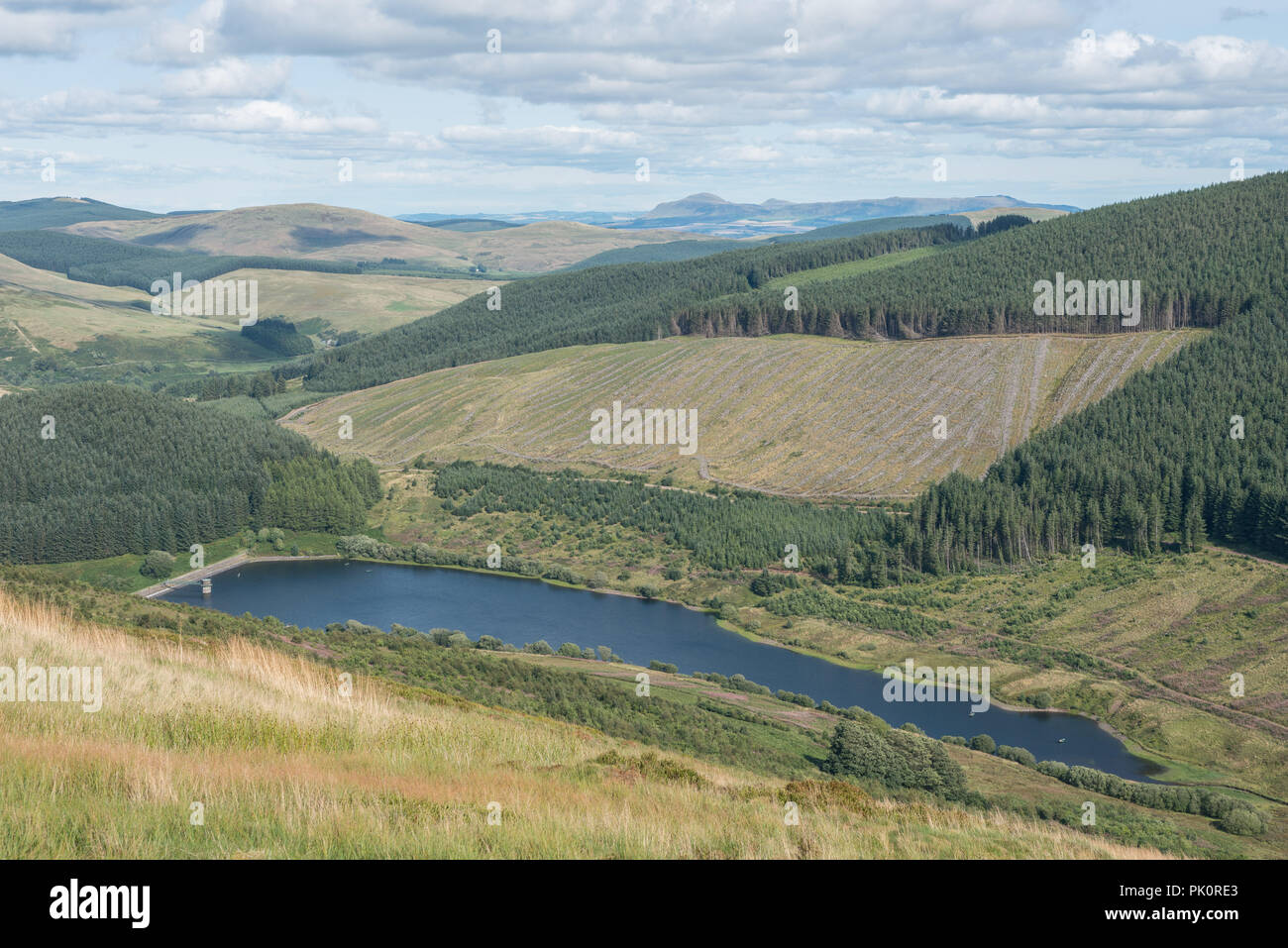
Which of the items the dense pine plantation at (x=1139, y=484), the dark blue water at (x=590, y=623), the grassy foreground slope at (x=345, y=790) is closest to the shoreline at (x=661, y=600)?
the dark blue water at (x=590, y=623)

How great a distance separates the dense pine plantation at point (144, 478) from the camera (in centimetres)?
13700

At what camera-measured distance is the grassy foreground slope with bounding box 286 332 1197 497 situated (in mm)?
152500

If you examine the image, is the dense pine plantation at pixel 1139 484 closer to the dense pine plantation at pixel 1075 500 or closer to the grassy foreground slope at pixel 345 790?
the dense pine plantation at pixel 1075 500

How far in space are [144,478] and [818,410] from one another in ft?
317

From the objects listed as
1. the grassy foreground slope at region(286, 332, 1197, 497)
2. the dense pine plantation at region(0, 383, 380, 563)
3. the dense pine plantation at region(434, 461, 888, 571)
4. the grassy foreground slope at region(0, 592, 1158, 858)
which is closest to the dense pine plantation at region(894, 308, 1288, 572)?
the dense pine plantation at region(434, 461, 888, 571)

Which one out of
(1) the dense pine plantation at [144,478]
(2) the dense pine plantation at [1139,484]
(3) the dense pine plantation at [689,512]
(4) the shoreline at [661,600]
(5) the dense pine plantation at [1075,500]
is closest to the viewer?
(4) the shoreline at [661,600]

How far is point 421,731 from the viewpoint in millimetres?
19922

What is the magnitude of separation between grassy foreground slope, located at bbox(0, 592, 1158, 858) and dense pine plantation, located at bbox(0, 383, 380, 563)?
409ft

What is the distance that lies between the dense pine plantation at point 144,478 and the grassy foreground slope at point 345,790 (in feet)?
409

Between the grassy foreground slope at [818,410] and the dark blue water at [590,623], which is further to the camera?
the grassy foreground slope at [818,410]

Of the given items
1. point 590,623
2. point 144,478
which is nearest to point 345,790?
point 590,623

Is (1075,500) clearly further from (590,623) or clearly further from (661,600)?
(590,623)

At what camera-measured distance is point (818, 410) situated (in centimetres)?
16788

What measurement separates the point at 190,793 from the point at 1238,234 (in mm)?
218903
